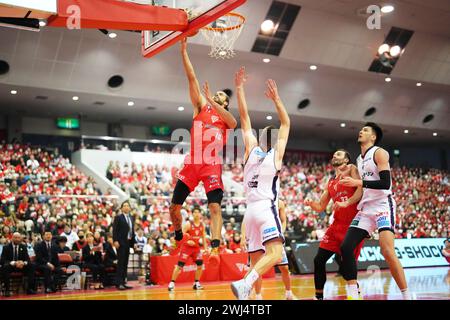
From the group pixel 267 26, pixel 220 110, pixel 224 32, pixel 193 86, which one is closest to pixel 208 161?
pixel 220 110

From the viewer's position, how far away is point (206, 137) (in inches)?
291

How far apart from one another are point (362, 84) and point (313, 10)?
664cm

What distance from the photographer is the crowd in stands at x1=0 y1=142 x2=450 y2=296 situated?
625 inches

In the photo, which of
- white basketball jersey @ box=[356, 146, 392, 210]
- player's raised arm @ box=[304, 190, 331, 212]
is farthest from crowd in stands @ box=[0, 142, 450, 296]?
white basketball jersey @ box=[356, 146, 392, 210]

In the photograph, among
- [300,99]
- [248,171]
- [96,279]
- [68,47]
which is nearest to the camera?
[248,171]

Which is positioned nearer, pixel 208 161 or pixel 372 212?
pixel 372 212

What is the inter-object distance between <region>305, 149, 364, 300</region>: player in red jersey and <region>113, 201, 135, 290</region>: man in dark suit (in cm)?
676

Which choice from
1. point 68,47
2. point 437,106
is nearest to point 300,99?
point 437,106

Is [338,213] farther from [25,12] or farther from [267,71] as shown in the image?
[267,71]

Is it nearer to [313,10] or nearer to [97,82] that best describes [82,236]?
[97,82]

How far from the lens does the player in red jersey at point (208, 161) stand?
23.7ft

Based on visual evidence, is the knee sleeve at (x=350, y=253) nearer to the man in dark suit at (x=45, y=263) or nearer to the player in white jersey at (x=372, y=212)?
the player in white jersey at (x=372, y=212)

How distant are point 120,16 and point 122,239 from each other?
702 centimetres

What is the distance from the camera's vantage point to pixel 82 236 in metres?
14.9
